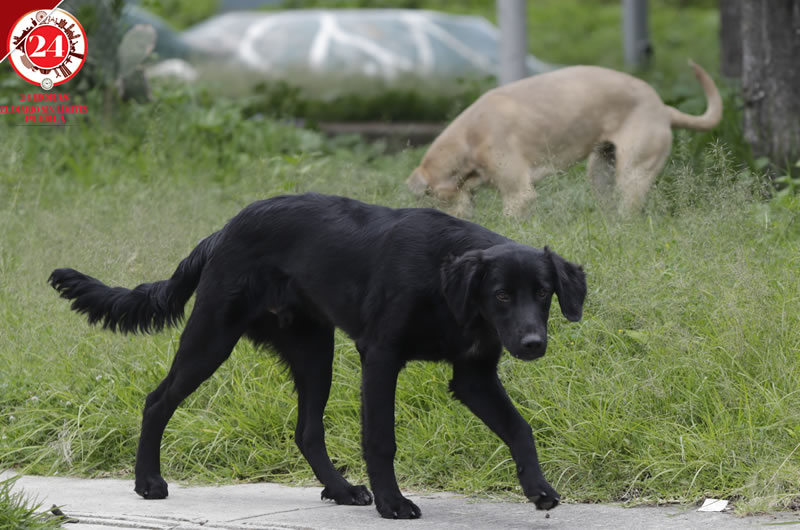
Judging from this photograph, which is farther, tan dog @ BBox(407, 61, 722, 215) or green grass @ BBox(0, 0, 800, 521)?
tan dog @ BBox(407, 61, 722, 215)

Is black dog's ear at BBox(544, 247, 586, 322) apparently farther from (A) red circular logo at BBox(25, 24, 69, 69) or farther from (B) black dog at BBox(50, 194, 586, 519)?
(A) red circular logo at BBox(25, 24, 69, 69)

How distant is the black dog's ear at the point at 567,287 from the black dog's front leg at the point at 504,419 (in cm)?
36

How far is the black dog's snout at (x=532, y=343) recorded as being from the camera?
11.0ft

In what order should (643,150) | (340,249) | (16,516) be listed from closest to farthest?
(16,516) → (340,249) → (643,150)

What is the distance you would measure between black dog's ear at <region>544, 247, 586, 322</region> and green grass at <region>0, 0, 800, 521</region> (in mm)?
694

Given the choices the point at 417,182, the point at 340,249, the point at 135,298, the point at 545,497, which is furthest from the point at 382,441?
the point at 417,182

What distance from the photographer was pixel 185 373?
4.11 meters

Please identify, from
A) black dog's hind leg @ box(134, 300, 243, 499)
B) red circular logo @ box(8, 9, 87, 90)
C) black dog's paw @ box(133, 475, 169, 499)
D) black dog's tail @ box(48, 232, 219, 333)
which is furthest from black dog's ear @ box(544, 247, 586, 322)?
red circular logo @ box(8, 9, 87, 90)

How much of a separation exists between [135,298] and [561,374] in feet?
5.83

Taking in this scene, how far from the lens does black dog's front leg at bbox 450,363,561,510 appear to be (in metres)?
3.47

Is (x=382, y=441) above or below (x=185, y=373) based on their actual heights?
below

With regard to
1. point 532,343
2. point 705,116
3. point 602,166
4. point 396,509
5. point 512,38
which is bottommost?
point 396,509

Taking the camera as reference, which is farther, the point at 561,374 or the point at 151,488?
the point at 561,374

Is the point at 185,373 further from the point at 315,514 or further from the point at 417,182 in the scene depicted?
the point at 417,182
